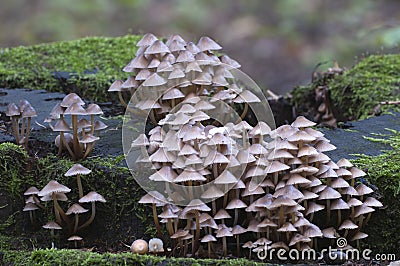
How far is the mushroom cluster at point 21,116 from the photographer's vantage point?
3510 mm

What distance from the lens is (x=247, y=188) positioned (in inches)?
120

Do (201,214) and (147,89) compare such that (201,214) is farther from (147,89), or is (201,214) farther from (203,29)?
(203,29)

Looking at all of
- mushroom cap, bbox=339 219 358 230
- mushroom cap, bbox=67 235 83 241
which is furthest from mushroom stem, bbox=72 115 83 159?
mushroom cap, bbox=339 219 358 230

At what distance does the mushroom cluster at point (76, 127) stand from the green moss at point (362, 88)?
8.58ft

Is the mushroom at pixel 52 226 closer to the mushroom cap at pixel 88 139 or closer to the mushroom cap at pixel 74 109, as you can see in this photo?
the mushroom cap at pixel 88 139

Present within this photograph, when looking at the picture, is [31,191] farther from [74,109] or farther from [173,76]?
[173,76]

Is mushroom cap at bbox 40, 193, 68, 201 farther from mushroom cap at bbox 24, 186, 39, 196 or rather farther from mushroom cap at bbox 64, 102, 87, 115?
mushroom cap at bbox 64, 102, 87, 115

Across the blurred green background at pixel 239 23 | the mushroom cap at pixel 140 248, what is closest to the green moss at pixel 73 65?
the mushroom cap at pixel 140 248

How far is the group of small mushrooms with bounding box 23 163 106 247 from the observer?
3.14 meters

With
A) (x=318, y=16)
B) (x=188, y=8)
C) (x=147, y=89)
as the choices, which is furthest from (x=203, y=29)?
(x=147, y=89)

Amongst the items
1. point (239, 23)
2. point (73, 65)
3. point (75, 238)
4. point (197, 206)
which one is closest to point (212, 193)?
point (197, 206)

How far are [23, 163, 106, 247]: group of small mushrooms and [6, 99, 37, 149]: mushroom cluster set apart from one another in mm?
434

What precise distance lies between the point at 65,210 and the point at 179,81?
45.3 inches

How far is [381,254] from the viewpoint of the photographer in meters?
3.32
